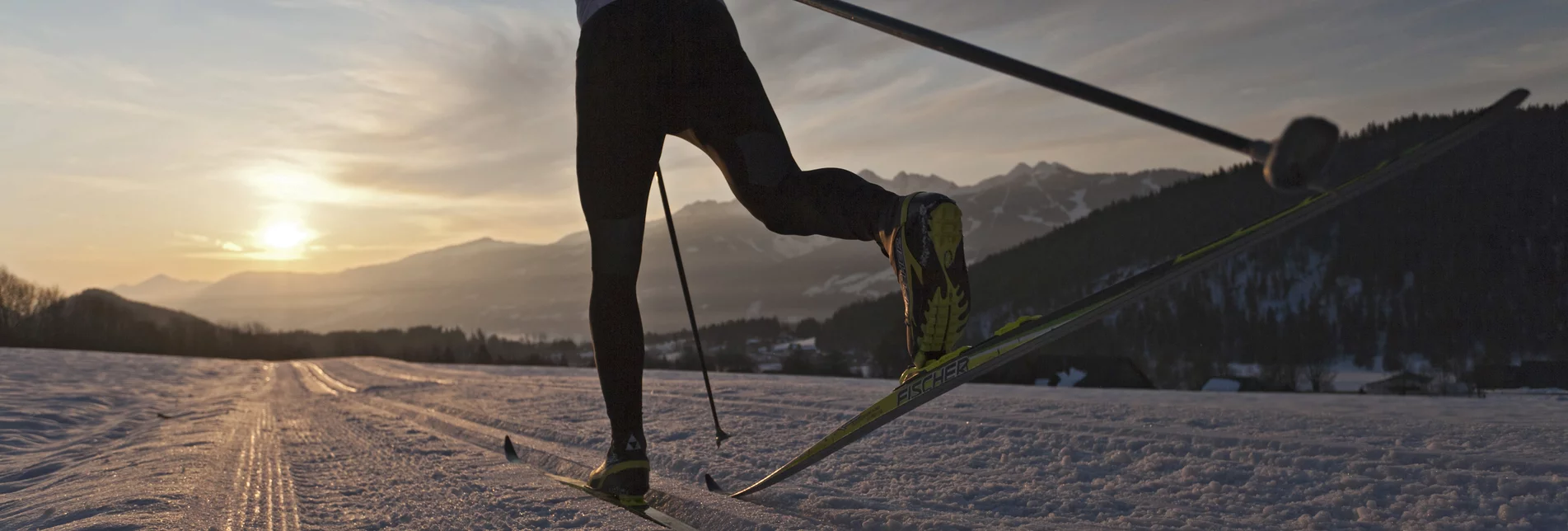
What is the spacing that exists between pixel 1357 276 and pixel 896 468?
12368cm

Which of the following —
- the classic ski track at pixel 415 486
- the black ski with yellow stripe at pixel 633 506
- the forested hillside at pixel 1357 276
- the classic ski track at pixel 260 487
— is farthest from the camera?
the forested hillside at pixel 1357 276

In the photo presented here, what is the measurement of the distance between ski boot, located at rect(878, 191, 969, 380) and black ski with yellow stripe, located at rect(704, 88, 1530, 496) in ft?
0.26

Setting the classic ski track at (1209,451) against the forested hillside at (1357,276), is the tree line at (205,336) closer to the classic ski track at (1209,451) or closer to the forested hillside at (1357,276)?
the forested hillside at (1357,276)

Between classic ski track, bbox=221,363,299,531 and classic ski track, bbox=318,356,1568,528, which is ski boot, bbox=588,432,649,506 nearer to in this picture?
classic ski track, bbox=318,356,1568,528

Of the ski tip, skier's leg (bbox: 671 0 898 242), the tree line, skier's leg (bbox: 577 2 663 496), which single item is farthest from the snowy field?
the tree line

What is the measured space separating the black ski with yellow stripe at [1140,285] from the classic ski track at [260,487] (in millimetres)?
2011

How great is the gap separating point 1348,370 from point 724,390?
337 ft

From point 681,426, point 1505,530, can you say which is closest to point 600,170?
point 681,426

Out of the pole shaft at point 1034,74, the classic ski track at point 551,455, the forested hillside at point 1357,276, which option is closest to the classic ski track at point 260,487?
the classic ski track at point 551,455

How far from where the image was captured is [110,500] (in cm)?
282

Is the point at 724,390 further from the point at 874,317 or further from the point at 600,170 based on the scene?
the point at 874,317

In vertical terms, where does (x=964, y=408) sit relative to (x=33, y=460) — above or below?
above

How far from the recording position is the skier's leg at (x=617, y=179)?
8.32ft

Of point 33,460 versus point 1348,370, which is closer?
point 33,460
